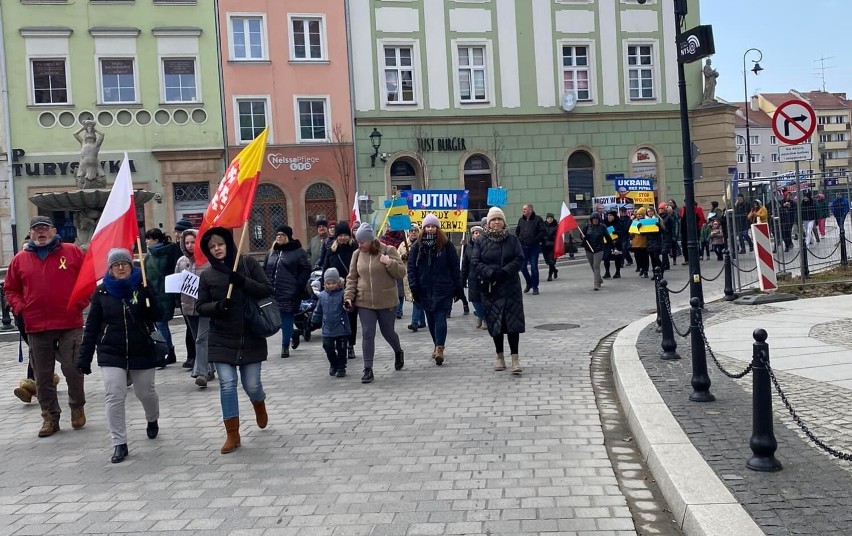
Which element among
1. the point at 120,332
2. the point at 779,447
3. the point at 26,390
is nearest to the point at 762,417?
the point at 779,447

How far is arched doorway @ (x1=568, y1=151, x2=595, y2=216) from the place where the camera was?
34750 millimetres

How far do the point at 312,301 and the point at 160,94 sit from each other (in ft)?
68.7

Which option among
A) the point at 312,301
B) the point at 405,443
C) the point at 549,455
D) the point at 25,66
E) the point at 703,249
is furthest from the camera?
the point at 25,66

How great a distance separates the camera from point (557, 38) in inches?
1357

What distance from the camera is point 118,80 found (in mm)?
30953

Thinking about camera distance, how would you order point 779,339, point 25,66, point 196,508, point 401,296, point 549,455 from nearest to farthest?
point 196,508 → point 549,455 → point 779,339 → point 401,296 → point 25,66

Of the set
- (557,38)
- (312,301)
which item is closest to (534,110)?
(557,38)

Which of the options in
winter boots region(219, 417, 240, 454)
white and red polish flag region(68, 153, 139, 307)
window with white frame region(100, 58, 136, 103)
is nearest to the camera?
winter boots region(219, 417, 240, 454)

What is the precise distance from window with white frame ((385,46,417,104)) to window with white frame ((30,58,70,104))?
11.7 metres

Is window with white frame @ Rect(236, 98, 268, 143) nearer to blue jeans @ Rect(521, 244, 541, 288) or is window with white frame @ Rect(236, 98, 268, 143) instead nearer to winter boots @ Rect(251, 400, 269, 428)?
blue jeans @ Rect(521, 244, 541, 288)

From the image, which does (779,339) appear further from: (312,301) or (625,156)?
(625,156)

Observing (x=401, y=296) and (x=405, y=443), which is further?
(x=401, y=296)

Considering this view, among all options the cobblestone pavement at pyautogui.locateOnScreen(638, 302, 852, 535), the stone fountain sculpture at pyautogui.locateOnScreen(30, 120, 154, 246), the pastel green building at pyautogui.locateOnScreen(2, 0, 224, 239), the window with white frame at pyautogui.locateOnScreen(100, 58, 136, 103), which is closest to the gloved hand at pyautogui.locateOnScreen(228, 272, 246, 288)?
the cobblestone pavement at pyautogui.locateOnScreen(638, 302, 852, 535)

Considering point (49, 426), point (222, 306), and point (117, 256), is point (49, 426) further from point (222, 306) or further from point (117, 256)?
point (222, 306)
